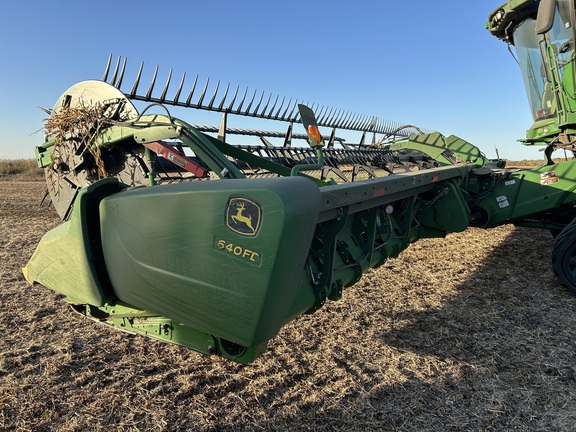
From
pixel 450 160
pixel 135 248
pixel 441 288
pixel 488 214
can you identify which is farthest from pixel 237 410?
pixel 450 160

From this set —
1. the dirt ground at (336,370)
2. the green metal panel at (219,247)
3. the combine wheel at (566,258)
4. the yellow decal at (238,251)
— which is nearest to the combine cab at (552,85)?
the combine wheel at (566,258)

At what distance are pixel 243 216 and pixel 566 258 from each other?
10.8ft

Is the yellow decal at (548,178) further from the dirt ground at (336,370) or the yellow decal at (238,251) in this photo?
the yellow decal at (238,251)

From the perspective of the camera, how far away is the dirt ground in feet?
6.42

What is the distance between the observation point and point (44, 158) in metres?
2.94

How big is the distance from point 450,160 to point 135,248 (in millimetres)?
4622

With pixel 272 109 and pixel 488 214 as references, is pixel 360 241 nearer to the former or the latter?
pixel 488 214

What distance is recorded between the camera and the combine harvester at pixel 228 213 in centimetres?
134

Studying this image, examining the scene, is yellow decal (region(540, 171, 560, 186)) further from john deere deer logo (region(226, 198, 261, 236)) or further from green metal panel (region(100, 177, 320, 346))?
john deere deer logo (region(226, 198, 261, 236))

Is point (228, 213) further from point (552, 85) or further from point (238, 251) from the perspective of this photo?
point (552, 85)

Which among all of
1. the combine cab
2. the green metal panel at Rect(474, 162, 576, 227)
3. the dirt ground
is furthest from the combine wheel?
the green metal panel at Rect(474, 162, 576, 227)

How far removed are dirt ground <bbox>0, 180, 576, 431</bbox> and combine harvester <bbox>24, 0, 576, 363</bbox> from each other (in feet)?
1.54

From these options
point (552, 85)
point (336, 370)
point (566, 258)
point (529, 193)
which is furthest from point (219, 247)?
point (552, 85)

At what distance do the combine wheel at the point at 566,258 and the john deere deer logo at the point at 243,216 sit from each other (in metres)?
3.22
